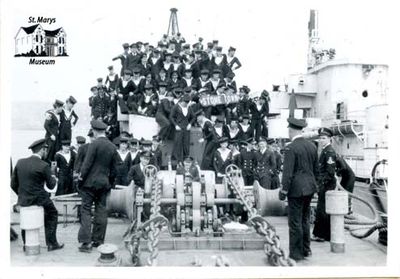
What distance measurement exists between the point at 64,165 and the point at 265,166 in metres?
3.49

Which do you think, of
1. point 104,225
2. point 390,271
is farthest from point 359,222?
point 104,225

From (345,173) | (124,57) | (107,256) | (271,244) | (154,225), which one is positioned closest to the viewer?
(271,244)

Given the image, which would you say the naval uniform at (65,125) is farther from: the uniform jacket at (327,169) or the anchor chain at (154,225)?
the uniform jacket at (327,169)

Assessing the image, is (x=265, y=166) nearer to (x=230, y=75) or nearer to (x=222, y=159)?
(x=222, y=159)

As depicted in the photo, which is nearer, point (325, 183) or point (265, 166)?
point (325, 183)

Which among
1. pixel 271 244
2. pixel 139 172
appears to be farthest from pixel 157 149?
pixel 271 244

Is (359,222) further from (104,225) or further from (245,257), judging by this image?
(104,225)

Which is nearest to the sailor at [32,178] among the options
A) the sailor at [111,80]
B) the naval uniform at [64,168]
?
the naval uniform at [64,168]

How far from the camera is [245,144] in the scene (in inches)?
315

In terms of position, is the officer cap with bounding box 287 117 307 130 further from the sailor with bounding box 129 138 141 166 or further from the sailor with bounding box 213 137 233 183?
the sailor with bounding box 129 138 141 166

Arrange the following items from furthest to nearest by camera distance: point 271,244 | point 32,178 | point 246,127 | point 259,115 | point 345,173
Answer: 1. point 259,115
2. point 246,127
3. point 345,173
4. point 32,178
5. point 271,244

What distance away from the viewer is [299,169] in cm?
454

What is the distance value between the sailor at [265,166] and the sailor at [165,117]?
1.70 meters
